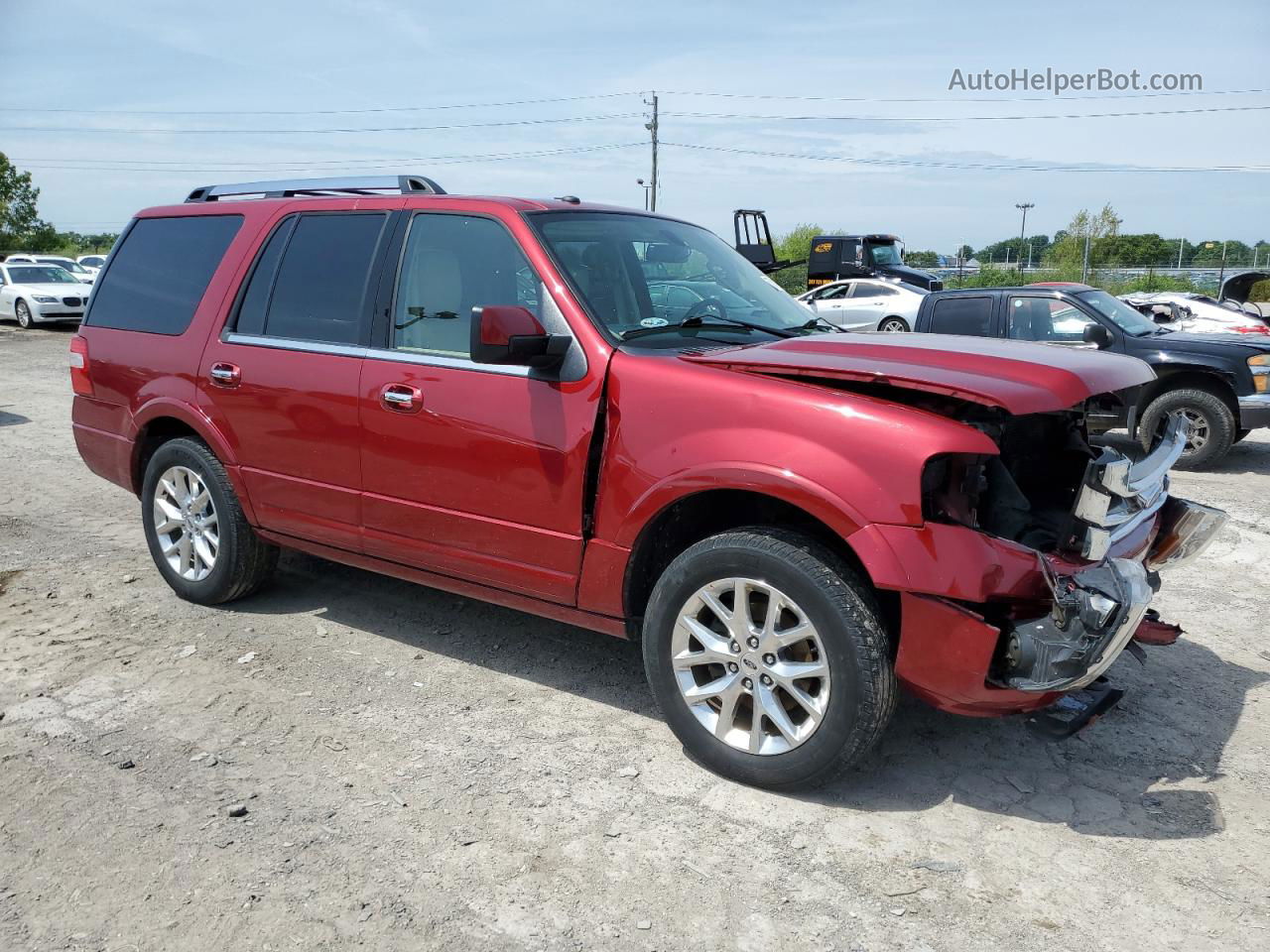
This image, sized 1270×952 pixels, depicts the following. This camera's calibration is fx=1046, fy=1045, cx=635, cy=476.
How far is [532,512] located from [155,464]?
2.41 m

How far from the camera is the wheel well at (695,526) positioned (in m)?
3.53

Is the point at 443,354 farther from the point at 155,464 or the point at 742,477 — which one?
the point at 155,464

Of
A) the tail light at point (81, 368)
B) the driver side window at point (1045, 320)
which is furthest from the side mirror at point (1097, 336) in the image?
the tail light at point (81, 368)

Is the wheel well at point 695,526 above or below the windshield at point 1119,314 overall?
below

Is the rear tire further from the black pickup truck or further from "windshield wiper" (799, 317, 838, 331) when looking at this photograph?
"windshield wiper" (799, 317, 838, 331)

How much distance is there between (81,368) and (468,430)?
2.80 metres

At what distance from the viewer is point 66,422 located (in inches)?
434

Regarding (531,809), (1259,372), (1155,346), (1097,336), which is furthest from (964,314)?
(531,809)

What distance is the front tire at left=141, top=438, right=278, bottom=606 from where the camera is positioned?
491 centimetres

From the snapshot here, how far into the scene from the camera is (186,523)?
5117 millimetres

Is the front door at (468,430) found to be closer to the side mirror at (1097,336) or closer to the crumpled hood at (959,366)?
the crumpled hood at (959,366)

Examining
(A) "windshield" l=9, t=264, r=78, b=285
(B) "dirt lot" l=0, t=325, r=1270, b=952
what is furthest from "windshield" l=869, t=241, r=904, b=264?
(B) "dirt lot" l=0, t=325, r=1270, b=952

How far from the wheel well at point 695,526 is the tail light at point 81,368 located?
11.3 feet

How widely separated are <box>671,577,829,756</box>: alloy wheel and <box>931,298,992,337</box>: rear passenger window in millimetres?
7609
